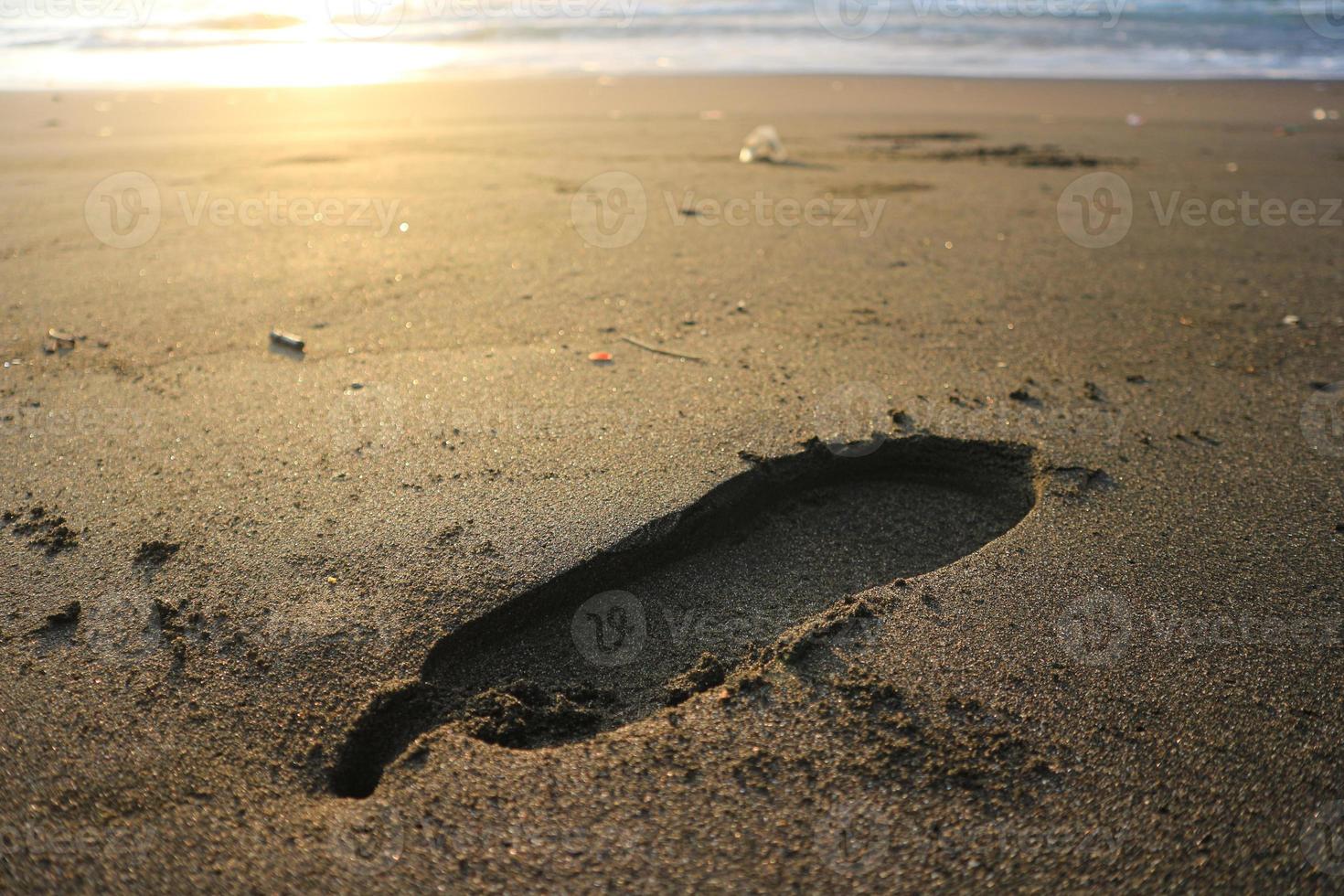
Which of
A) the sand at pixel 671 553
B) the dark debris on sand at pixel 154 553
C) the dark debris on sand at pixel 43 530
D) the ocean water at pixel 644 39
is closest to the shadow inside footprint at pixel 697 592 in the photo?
the sand at pixel 671 553

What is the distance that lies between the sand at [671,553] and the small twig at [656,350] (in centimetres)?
2

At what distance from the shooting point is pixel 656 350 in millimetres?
2504

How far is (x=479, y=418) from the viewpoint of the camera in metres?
2.12

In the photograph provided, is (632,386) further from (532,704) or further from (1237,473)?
(1237,473)

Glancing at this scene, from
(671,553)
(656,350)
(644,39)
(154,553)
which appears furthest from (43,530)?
(644,39)

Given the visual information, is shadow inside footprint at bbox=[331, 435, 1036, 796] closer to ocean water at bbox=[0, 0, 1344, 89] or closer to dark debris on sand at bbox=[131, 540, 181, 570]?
dark debris on sand at bbox=[131, 540, 181, 570]

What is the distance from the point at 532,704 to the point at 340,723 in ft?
0.89

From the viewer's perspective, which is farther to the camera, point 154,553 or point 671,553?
point 671,553

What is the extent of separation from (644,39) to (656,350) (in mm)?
11766

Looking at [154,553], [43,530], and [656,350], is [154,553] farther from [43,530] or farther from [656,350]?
[656,350]

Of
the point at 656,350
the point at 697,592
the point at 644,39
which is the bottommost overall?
the point at 697,592

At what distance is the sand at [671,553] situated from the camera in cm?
116

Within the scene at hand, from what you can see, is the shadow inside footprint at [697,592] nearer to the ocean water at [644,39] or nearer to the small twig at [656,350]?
the small twig at [656,350]

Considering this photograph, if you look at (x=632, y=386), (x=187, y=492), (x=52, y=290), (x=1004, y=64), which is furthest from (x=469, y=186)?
(x=1004, y=64)
